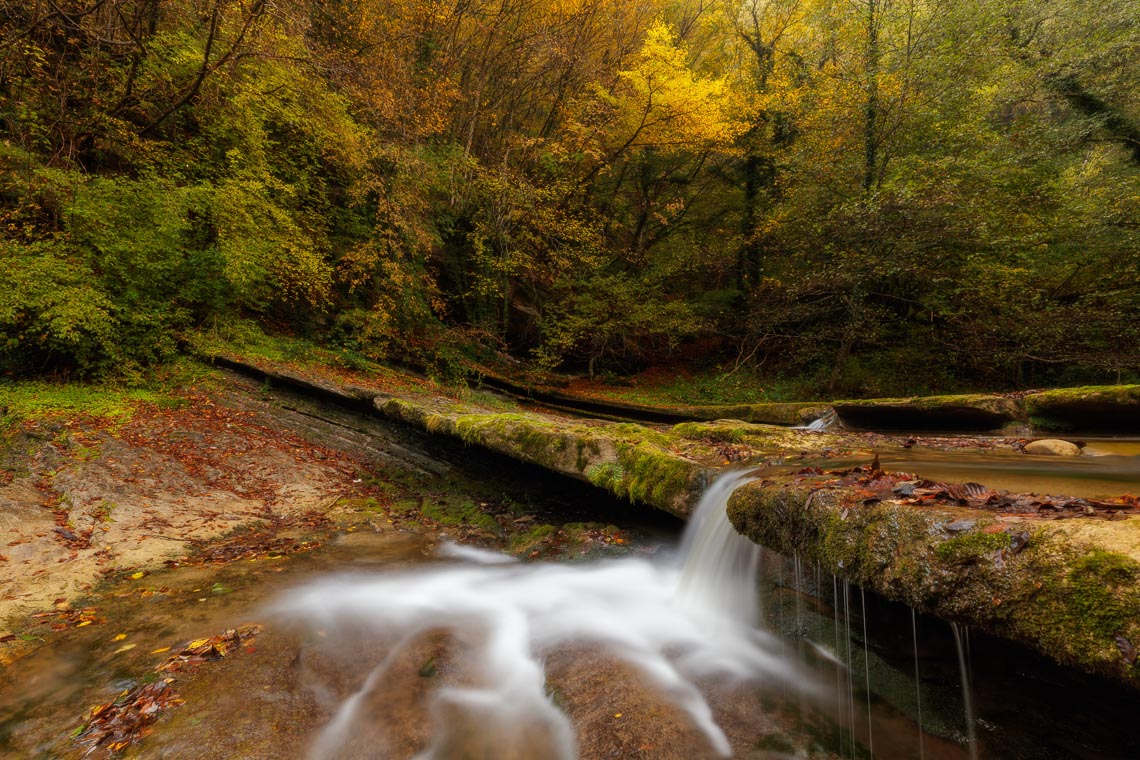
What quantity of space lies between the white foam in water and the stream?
2 centimetres

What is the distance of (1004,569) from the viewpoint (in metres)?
1.79

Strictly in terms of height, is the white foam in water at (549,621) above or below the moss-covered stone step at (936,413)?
below

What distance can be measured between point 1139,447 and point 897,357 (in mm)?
8720

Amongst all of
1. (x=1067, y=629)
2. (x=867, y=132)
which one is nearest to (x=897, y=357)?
(x=867, y=132)

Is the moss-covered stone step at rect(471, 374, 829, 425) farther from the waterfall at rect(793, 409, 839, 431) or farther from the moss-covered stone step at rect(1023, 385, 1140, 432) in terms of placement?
the moss-covered stone step at rect(1023, 385, 1140, 432)

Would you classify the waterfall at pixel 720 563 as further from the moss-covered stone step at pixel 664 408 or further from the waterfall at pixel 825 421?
the moss-covered stone step at pixel 664 408

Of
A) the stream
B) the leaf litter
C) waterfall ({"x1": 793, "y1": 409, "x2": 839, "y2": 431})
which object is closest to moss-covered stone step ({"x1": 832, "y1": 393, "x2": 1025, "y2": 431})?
waterfall ({"x1": 793, "y1": 409, "x2": 839, "y2": 431})

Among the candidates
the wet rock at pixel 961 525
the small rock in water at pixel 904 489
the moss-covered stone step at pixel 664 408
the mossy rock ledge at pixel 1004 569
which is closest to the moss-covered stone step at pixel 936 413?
the moss-covered stone step at pixel 664 408

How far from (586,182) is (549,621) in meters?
14.9

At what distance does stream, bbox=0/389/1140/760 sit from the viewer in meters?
2.34

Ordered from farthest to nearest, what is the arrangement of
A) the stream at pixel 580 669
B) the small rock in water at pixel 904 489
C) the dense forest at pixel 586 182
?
the dense forest at pixel 586 182 < the small rock in water at pixel 904 489 < the stream at pixel 580 669

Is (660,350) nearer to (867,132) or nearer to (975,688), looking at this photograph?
(867,132)

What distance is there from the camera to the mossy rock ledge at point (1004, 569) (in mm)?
1494

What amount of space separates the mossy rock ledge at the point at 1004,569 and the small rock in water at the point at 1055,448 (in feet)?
12.4
